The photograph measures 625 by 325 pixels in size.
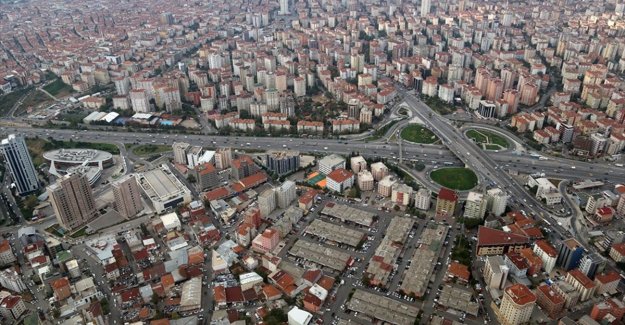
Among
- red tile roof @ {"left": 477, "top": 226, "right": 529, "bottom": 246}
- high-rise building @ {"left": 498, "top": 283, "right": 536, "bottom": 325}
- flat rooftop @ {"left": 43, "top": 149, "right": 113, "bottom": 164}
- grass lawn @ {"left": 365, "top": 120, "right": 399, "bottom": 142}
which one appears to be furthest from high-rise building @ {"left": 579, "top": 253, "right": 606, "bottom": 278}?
flat rooftop @ {"left": 43, "top": 149, "right": 113, "bottom": 164}

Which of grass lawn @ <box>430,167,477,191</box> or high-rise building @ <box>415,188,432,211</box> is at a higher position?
high-rise building @ <box>415,188,432,211</box>

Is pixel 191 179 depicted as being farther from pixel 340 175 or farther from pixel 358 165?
pixel 358 165

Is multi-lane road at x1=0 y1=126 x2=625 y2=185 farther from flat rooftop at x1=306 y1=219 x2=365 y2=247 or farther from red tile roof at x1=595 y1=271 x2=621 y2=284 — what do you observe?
red tile roof at x1=595 y1=271 x2=621 y2=284

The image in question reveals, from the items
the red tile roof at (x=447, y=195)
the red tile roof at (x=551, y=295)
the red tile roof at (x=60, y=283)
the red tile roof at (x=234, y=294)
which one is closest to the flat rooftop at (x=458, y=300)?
the red tile roof at (x=551, y=295)

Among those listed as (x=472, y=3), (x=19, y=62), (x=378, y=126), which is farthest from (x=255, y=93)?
(x=472, y=3)

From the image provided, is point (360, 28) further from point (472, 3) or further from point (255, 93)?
point (255, 93)

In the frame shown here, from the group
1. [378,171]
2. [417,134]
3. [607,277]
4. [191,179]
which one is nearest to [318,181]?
[378,171]
